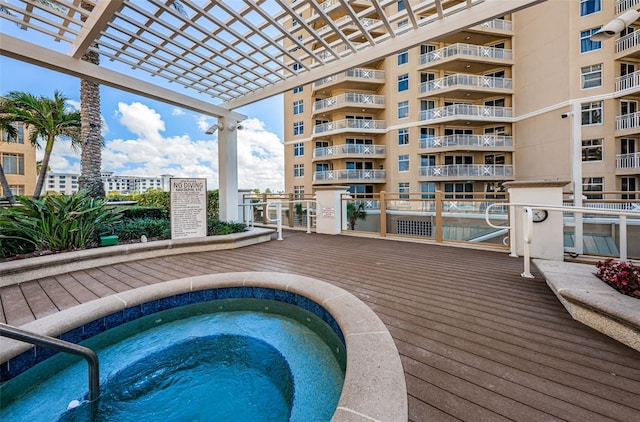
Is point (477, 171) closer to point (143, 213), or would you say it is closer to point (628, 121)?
point (628, 121)

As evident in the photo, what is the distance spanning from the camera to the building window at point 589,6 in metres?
13.4

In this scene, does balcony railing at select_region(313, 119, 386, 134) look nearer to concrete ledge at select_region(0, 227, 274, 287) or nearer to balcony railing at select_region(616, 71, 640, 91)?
balcony railing at select_region(616, 71, 640, 91)

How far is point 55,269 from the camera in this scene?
375 cm

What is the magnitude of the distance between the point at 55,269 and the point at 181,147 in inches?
471

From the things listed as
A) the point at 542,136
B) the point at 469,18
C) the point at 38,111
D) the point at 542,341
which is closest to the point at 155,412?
the point at 542,341

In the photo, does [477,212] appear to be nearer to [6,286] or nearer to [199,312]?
[199,312]

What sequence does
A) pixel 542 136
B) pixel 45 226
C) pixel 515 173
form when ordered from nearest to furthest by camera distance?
pixel 45 226
pixel 542 136
pixel 515 173

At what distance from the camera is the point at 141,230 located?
18.0 feet

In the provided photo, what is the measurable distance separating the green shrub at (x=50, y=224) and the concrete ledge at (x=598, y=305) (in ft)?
21.4

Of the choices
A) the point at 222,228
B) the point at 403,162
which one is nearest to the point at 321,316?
the point at 222,228

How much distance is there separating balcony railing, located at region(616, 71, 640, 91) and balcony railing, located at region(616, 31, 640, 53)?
1386mm

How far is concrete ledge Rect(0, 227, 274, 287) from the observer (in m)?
3.43

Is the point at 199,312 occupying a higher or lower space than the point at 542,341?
lower

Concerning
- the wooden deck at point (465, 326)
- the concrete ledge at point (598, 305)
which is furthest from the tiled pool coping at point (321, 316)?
the concrete ledge at point (598, 305)
